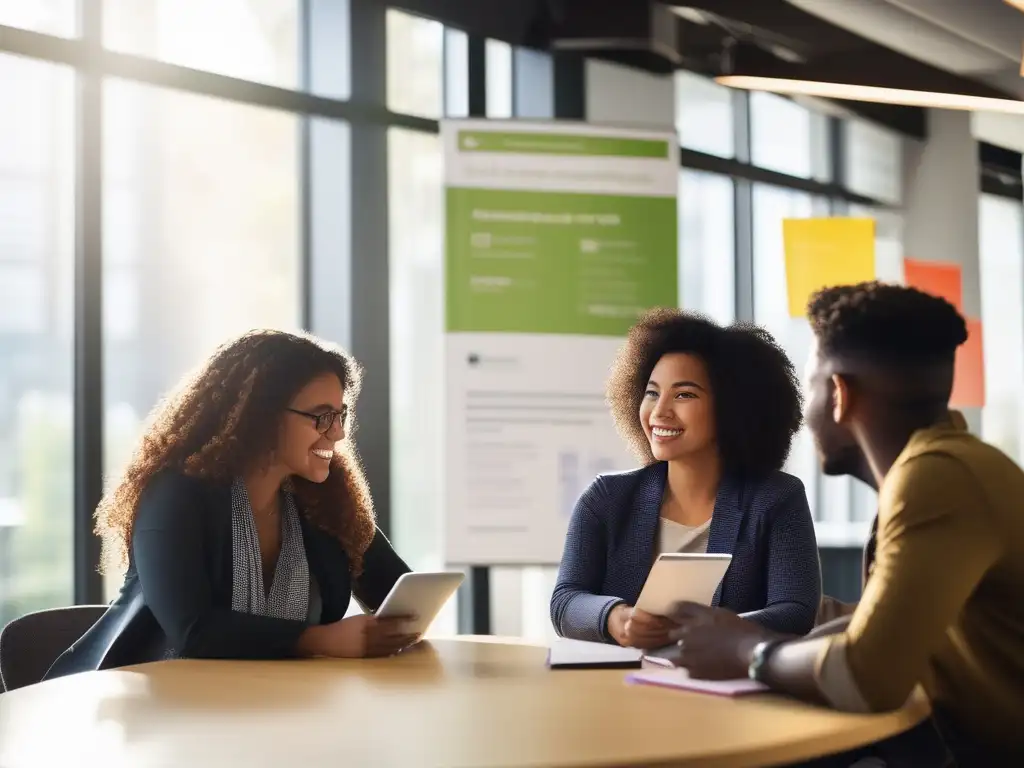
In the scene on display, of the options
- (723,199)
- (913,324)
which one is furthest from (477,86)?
(913,324)

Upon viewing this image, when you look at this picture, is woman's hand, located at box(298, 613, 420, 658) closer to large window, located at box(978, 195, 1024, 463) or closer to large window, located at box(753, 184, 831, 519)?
large window, located at box(753, 184, 831, 519)

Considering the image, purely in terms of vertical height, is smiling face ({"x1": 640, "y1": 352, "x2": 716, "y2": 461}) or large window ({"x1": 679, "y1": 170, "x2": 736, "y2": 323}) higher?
large window ({"x1": 679, "y1": 170, "x2": 736, "y2": 323})

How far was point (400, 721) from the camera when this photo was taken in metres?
1.96

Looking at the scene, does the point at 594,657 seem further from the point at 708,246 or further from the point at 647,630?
the point at 708,246

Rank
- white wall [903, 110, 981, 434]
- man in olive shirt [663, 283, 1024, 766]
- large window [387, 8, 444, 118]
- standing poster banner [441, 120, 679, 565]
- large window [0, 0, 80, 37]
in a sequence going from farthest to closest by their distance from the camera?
1. white wall [903, 110, 981, 434]
2. large window [387, 8, 444, 118]
3. standing poster banner [441, 120, 679, 565]
4. large window [0, 0, 80, 37]
5. man in olive shirt [663, 283, 1024, 766]

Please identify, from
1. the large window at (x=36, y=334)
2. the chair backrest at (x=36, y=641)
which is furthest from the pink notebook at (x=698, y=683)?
the large window at (x=36, y=334)

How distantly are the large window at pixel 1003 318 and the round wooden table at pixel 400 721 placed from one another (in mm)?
6770

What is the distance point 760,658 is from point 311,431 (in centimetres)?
132

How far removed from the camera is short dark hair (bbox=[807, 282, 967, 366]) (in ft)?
6.84

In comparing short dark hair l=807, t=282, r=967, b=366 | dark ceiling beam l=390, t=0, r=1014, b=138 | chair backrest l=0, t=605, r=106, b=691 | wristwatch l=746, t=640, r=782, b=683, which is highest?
dark ceiling beam l=390, t=0, r=1014, b=138

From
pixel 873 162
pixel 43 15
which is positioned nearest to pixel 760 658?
pixel 43 15

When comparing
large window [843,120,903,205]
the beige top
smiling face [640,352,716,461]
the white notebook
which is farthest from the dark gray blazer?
large window [843,120,903,205]

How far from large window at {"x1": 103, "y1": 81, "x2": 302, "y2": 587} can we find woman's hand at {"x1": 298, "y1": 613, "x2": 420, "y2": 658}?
6.24 ft

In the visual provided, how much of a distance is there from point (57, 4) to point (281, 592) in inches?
95.9
